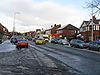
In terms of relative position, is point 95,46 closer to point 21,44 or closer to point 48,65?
point 21,44

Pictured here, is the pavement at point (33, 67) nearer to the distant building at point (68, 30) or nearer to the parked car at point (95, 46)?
the parked car at point (95, 46)

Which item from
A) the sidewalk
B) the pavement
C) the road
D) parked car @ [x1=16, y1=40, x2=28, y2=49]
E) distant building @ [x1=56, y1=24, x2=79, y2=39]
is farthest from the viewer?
distant building @ [x1=56, y1=24, x2=79, y2=39]

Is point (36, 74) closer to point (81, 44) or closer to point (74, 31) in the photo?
point (81, 44)

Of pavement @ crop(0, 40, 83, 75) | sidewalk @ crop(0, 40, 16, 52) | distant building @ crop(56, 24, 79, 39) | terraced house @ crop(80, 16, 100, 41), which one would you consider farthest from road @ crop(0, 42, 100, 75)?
distant building @ crop(56, 24, 79, 39)

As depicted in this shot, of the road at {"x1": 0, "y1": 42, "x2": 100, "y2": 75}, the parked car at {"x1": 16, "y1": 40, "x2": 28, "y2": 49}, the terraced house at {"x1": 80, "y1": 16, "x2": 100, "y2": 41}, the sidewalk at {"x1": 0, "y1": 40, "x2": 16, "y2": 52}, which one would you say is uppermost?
the terraced house at {"x1": 80, "y1": 16, "x2": 100, "y2": 41}

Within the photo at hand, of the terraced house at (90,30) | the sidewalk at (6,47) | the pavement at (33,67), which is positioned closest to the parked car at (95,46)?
the sidewalk at (6,47)

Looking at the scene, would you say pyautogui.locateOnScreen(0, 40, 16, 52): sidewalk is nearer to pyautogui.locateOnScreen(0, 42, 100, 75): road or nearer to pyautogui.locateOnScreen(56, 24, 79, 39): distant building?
pyautogui.locateOnScreen(0, 42, 100, 75): road

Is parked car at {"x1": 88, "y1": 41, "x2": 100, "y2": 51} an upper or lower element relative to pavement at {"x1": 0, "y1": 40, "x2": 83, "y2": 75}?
upper

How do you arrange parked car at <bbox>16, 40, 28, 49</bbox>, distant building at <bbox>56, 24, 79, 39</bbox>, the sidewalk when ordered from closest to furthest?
the sidewalk, parked car at <bbox>16, 40, 28, 49</bbox>, distant building at <bbox>56, 24, 79, 39</bbox>

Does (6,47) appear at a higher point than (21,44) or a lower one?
lower

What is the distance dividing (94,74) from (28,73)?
3.32 meters

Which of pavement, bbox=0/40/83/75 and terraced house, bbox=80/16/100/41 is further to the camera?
terraced house, bbox=80/16/100/41

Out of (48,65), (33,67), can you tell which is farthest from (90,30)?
(33,67)

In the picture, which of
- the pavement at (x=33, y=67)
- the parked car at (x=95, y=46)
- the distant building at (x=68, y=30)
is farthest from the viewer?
the distant building at (x=68, y=30)
